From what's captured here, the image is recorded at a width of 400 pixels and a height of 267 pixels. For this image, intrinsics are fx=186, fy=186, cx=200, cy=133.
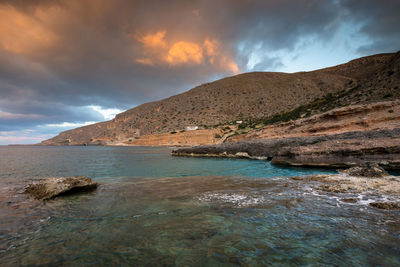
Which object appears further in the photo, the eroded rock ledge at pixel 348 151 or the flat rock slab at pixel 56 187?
the eroded rock ledge at pixel 348 151

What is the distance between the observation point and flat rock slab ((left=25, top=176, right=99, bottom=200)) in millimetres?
6191

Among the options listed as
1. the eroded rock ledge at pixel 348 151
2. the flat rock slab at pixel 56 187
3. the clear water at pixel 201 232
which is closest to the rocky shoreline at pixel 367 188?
the clear water at pixel 201 232

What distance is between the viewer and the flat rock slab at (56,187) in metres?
6.19

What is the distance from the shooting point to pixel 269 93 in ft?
236

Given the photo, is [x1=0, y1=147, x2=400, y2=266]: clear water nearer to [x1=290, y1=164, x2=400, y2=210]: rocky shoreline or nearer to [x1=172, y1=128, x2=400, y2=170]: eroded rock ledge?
[x1=290, y1=164, x2=400, y2=210]: rocky shoreline

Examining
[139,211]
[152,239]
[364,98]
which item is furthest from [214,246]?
[364,98]

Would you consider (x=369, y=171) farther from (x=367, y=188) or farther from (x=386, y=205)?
(x=386, y=205)

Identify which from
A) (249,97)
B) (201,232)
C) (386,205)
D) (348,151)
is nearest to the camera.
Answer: (201,232)

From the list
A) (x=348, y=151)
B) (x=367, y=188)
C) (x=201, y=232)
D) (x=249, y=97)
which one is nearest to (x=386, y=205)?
(x=367, y=188)

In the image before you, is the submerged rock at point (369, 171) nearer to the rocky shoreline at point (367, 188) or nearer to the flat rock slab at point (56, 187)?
the rocky shoreline at point (367, 188)

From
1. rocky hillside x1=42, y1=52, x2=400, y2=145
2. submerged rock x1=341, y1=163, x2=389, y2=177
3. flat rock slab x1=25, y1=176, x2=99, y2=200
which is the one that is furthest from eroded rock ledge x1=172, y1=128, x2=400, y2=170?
rocky hillside x1=42, y1=52, x2=400, y2=145

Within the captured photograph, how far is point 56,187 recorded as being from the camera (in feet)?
21.1

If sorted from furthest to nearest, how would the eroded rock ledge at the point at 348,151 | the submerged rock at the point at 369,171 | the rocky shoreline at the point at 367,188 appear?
1. the eroded rock ledge at the point at 348,151
2. the submerged rock at the point at 369,171
3. the rocky shoreline at the point at 367,188

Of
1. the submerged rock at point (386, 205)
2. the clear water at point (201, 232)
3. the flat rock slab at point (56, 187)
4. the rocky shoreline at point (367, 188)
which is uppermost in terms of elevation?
the flat rock slab at point (56, 187)
